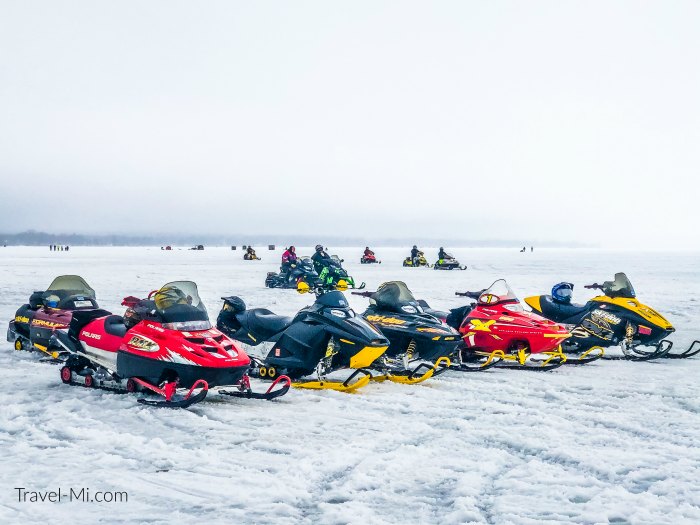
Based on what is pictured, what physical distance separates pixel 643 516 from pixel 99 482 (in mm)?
3270

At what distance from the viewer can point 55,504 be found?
380cm

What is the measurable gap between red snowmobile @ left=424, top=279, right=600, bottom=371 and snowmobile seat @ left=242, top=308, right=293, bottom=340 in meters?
2.44

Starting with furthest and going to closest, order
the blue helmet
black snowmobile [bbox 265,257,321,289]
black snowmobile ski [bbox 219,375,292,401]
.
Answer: black snowmobile [bbox 265,257,321,289] < the blue helmet < black snowmobile ski [bbox 219,375,292,401]

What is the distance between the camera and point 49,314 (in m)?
9.02

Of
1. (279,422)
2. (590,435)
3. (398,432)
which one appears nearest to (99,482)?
(279,422)

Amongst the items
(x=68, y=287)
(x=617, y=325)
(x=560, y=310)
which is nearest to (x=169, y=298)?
(x=68, y=287)

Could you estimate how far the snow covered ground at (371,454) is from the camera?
3799 millimetres

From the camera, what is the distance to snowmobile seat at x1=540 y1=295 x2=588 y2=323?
1048cm

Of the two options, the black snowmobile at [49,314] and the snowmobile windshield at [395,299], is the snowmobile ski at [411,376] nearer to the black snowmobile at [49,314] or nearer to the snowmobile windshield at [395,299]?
the snowmobile windshield at [395,299]


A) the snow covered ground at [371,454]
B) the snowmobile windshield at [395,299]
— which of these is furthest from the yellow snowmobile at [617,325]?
the snowmobile windshield at [395,299]

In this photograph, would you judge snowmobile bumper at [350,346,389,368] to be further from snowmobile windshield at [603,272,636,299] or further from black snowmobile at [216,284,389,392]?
snowmobile windshield at [603,272,636,299]

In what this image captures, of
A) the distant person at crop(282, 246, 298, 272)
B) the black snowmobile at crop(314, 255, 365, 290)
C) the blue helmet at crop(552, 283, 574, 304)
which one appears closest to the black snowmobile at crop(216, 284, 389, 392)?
the blue helmet at crop(552, 283, 574, 304)

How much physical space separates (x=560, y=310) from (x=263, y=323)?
5.15 metres

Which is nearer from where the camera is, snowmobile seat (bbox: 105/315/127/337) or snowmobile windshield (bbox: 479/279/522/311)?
snowmobile seat (bbox: 105/315/127/337)
